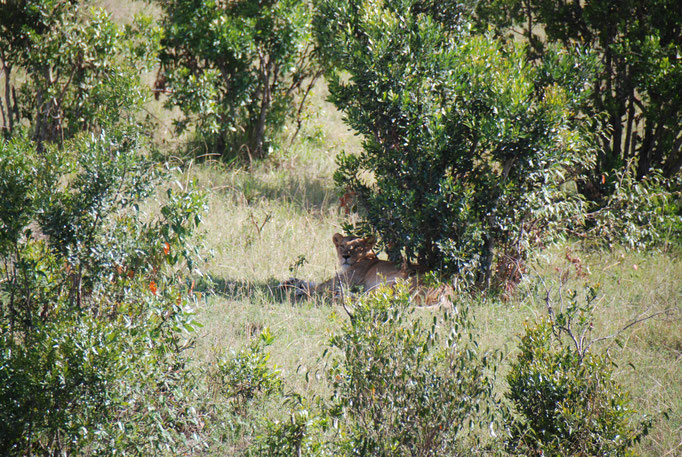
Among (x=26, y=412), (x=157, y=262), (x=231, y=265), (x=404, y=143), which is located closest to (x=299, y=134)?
(x=231, y=265)

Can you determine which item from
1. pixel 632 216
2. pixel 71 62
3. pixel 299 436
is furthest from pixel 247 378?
pixel 71 62

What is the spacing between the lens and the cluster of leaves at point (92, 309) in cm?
306

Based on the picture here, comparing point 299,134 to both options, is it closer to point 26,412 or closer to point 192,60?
point 192,60

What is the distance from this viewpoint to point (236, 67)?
9828mm

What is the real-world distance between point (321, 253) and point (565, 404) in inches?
170

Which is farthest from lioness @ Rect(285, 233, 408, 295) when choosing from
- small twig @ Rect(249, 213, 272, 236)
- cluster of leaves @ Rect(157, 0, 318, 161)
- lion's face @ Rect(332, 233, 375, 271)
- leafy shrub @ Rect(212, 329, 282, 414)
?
cluster of leaves @ Rect(157, 0, 318, 161)

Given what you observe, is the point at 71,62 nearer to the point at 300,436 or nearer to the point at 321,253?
the point at 321,253

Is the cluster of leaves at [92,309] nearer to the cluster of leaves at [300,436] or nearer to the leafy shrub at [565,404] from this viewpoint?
the cluster of leaves at [300,436]

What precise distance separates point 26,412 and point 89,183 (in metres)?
1.32

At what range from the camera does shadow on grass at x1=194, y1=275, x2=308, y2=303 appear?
6.00 metres

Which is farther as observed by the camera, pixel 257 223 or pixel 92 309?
pixel 257 223

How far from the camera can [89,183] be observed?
358 centimetres

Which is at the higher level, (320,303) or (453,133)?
(453,133)

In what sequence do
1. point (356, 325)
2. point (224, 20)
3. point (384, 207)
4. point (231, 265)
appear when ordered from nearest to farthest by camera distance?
point (356, 325)
point (384, 207)
point (231, 265)
point (224, 20)
